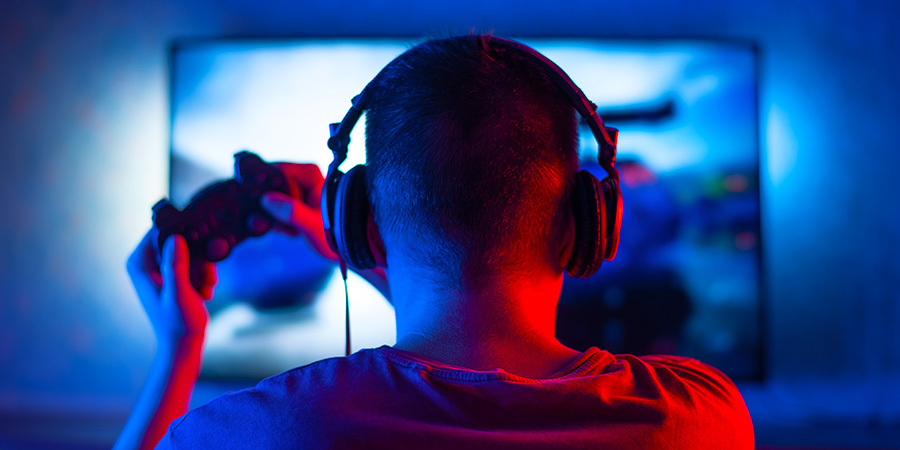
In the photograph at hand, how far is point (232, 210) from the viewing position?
0.89 metres

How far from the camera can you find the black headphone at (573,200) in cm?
64

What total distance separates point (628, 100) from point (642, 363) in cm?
124

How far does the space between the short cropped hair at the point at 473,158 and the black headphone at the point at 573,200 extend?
0.05ft

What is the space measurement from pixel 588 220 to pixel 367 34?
145 centimetres

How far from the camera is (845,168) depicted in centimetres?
178

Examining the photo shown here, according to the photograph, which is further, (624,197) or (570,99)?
(624,197)

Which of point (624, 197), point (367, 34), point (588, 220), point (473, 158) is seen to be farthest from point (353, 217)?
point (367, 34)

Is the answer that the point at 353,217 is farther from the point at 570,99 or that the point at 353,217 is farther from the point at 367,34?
the point at 367,34

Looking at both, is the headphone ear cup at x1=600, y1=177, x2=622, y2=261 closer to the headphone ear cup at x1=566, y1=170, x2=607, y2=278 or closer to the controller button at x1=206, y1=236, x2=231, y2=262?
the headphone ear cup at x1=566, y1=170, x2=607, y2=278

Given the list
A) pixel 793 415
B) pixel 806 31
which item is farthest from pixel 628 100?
pixel 793 415

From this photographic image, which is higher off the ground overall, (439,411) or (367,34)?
(367,34)

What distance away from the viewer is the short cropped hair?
1.98 feet

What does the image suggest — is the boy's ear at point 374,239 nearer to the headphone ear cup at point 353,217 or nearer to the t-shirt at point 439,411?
the headphone ear cup at point 353,217

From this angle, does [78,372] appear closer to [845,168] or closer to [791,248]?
[791,248]
